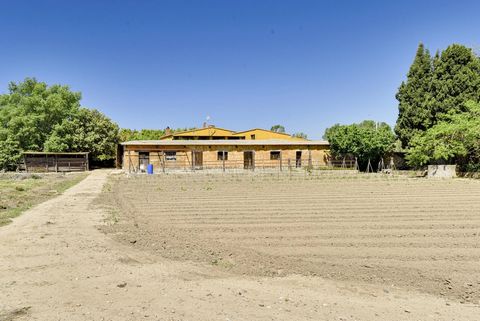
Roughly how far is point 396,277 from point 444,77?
30832 mm

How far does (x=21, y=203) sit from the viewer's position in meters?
12.5

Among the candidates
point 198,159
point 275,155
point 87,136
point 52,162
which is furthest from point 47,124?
point 275,155

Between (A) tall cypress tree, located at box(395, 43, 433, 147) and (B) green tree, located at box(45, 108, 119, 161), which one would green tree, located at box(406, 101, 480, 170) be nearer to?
(A) tall cypress tree, located at box(395, 43, 433, 147)

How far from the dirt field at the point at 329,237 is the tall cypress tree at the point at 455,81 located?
20199mm

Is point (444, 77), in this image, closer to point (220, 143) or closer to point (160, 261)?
point (220, 143)

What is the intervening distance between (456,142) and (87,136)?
3683 cm

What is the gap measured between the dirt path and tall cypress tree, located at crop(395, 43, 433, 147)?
30292 mm

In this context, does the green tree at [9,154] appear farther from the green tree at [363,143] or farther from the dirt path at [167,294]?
the dirt path at [167,294]

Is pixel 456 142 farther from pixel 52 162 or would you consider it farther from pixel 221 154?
pixel 52 162

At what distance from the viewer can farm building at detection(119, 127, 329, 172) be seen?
108 feet

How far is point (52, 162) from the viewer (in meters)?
34.2

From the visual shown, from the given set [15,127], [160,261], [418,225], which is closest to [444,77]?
[418,225]

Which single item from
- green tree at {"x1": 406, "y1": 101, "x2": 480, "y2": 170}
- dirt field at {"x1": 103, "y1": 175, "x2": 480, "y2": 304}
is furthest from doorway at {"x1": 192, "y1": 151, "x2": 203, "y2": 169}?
dirt field at {"x1": 103, "y1": 175, "x2": 480, "y2": 304}

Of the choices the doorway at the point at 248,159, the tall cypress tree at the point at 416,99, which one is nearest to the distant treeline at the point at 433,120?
the tall cypress tree at the point at 416,99
